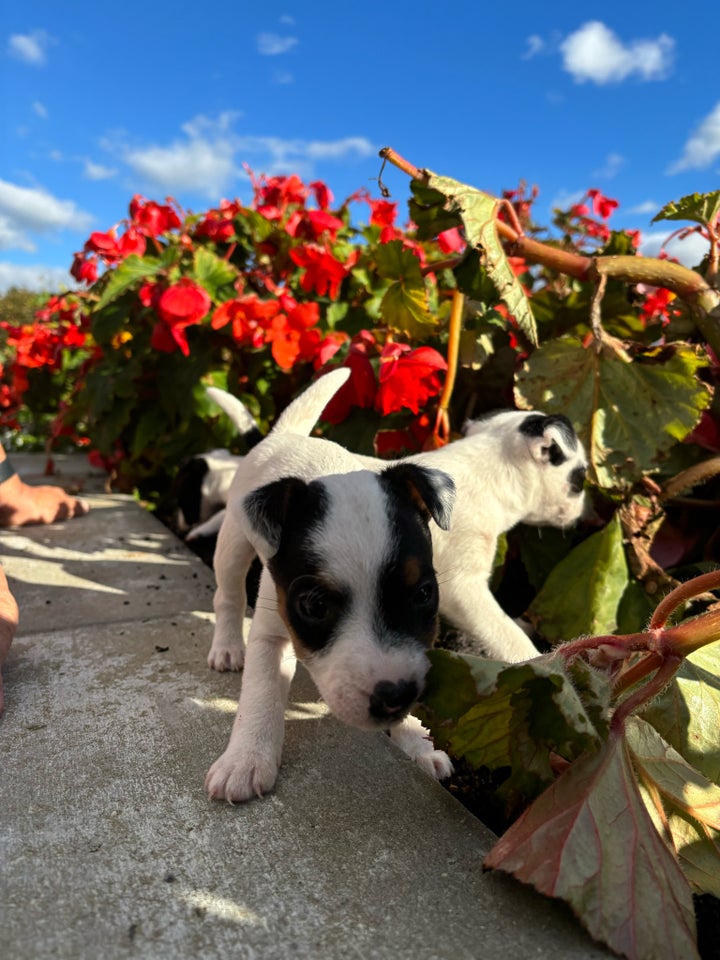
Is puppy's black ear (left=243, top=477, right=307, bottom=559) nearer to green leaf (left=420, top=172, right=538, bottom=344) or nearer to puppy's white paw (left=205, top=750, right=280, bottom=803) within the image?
puppy's white paw (left=205, top=750, right=280, bottom=803)

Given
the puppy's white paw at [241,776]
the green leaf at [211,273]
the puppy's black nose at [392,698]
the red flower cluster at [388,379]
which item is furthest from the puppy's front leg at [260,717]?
the green leaf at [211,273]

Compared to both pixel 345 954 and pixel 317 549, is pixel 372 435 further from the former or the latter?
pixel 345 954

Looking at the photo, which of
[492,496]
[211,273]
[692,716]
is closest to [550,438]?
[492,496]

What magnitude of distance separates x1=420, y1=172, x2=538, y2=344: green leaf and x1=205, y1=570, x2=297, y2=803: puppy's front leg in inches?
49.7

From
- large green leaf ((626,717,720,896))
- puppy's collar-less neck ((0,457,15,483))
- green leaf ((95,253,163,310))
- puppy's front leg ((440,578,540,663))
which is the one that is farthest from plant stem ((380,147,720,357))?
puppy's collar-less neck ((0,457,15,483))

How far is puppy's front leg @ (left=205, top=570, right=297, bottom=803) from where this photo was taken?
1601mm

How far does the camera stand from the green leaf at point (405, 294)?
2.88 metres

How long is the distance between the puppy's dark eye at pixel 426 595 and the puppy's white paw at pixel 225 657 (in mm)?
891

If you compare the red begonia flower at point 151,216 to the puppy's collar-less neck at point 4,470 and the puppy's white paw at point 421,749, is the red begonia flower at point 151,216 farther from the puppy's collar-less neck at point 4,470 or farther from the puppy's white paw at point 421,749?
the puppy's white paw at point 421,749

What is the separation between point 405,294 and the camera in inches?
114

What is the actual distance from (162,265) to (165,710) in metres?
3.27

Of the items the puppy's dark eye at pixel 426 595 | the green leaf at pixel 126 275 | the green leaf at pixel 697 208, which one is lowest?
the puppy's dark eye at pixel 426 595

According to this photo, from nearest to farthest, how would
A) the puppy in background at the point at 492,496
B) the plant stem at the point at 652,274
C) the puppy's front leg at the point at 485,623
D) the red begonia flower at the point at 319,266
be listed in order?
1. the puppy's front leg at the point at 485,623
2. the puppy in background at the point at 492,496
3. the plant stem at the point at 652,274
4. the red begonia flower at the point at 319,266

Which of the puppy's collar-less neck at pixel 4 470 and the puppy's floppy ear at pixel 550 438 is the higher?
the puppy's floppy ear at pixel 550 438
